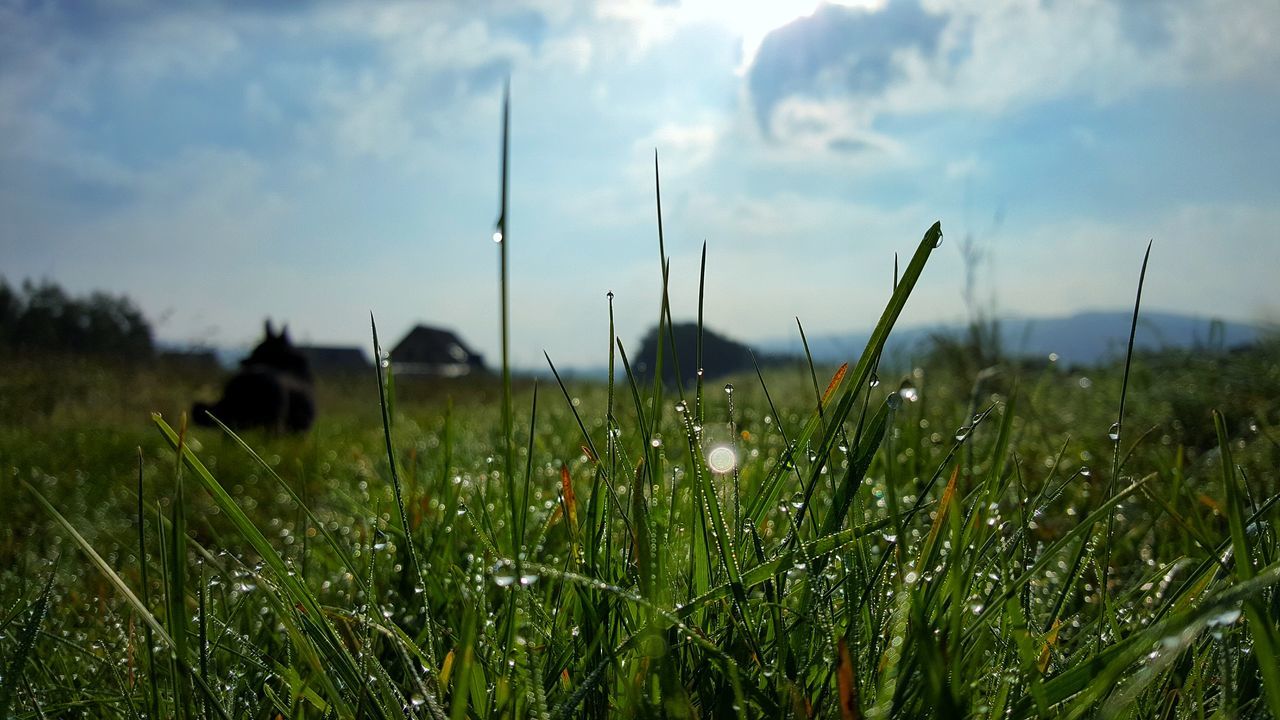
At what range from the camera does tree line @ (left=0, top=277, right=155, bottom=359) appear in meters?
14.8

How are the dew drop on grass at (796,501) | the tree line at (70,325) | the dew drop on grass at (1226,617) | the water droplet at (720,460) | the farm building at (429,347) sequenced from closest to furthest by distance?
the dew drop on grass at (1226,617) → the dew drop on grass at (796,501) → the water droplet at (720,460) → the tree line at (70,325) → the farm building at (429,347)

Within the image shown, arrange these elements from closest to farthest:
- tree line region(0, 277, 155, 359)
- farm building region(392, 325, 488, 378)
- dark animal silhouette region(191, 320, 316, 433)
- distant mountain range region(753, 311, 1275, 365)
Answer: distant mountain range region(753, 311, 1275, 365), dark animal silhouette region(191, 320, 316, 433), tree line region(0, 277, 155, 359), farm building region(392, 325, 488, 378)

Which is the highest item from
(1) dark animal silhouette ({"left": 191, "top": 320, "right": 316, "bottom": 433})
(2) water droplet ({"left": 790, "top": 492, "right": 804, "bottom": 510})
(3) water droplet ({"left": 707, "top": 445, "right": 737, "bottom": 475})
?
(2) water droplet ({"left": 790, "top": 492, "right": 804, "bottom": 510})

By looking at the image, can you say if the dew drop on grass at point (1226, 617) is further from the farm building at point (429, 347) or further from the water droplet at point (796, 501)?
the farm building at point (429, 347)

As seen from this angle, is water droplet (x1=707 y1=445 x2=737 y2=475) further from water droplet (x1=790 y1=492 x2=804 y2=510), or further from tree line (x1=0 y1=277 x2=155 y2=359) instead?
tree line (x1=0 y1=277 x2=155 y2=359)

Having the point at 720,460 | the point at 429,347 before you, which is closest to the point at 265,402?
the point at 720,460

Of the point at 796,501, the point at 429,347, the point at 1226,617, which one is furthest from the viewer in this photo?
the point at 429,347

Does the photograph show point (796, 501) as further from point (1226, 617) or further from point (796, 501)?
point (1226, 617)

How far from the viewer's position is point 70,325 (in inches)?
680

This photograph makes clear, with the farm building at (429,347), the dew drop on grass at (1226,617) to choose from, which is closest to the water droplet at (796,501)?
the dew drop on grass at (1226,617)

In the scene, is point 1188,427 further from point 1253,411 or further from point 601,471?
point 601,471

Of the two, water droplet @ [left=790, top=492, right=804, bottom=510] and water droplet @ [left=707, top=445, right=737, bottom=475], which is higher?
water droplet @ [left=790, top=492, right=804, bottom=510]

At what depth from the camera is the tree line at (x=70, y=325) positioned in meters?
14.8

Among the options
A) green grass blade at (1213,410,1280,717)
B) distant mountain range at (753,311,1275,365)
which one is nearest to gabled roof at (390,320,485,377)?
distant mountain range at (753,311,1275,365)
